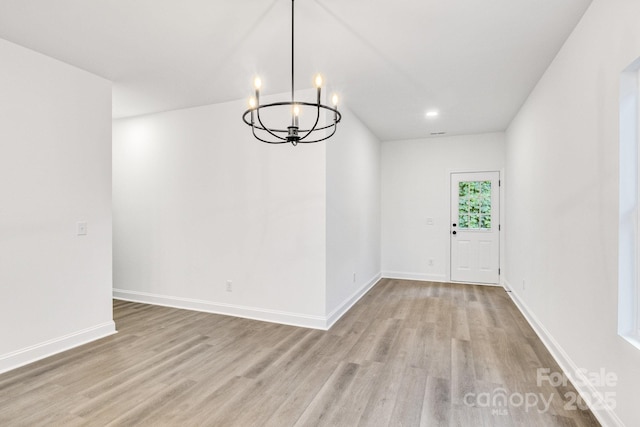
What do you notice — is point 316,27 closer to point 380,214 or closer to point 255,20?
point 255,20

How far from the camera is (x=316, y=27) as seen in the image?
2.54 meters

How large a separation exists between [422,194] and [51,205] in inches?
213

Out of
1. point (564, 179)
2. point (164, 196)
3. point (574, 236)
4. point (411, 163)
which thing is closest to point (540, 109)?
point (564, 179)

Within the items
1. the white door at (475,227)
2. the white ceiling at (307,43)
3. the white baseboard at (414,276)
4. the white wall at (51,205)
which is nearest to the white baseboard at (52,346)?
the white wall at (51,205)

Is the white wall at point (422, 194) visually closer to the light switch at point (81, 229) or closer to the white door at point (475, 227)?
the white door at point (475, 227)

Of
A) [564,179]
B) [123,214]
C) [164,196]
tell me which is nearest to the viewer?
[564,179]

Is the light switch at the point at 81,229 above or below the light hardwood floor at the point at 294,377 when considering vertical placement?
above

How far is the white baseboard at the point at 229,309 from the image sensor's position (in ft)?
12.4

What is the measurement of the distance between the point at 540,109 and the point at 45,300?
507cm

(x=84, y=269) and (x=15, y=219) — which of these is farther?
(x=84, y=269)

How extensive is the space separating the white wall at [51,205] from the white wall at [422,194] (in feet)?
15.2

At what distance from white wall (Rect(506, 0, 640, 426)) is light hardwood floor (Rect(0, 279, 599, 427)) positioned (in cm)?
40

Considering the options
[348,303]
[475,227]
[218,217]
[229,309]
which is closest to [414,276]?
[475,227]

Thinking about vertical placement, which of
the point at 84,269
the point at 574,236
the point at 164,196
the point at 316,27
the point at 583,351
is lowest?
the point at 583,351
